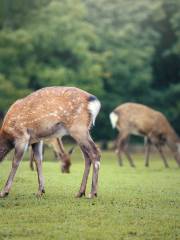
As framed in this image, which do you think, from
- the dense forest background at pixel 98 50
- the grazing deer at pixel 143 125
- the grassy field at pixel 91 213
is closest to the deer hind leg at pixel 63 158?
the grassy field at pixel 91 213

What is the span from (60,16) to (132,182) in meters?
22.8

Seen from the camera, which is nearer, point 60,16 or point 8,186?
point 8,186

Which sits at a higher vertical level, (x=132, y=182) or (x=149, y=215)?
(x=149, y=215)

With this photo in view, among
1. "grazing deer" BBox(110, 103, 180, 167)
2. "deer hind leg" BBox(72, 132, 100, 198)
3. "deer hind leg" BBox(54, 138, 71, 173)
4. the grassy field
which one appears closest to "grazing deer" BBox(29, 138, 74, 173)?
"deer hind leg" BBox(54, 138, 71, 173)

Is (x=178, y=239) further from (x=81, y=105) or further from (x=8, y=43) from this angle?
(x=8, y=43)

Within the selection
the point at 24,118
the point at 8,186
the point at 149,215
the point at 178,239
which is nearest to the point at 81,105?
the point at 24,118

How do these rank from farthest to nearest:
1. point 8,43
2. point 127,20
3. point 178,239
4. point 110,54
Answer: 1. point 127,20
2. point 110,54
3. point 8,43
4. point 178,239

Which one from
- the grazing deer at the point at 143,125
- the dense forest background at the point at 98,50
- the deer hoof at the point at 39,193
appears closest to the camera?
the deer hoof at the point at 39,193

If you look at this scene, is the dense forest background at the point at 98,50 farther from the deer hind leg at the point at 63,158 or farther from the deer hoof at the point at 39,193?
the deer hoof at the point at 39,193

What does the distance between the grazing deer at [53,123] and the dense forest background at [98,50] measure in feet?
63.3

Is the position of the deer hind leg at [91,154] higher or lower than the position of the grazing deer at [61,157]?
higher

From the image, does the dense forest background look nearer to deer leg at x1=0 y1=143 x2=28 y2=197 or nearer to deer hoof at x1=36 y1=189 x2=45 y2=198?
deer hoof at x1=36 y1=189 x2=45 y2=198

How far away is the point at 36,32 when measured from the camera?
1378 inches

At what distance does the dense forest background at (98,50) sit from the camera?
3347cm
